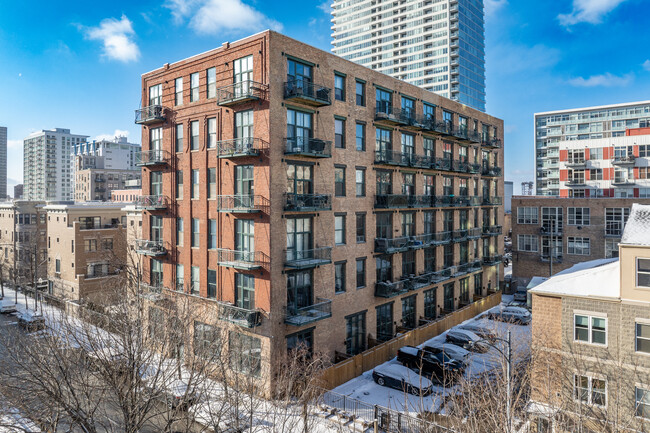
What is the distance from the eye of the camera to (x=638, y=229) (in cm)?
2203

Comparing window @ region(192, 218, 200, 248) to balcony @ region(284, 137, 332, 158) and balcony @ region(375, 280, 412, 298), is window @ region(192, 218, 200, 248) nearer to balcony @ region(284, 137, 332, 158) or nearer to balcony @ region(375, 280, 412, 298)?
balcony @ region(284, 137, 332, 158)

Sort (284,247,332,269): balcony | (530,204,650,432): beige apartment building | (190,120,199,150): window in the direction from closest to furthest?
1. (530,204,650,432): beige apartment building
2. (284,247,332,269): balcony
3. (190,120,199,150): window

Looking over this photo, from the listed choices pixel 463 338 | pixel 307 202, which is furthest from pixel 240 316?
pixel 463 338

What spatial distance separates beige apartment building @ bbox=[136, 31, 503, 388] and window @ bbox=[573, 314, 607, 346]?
42.4 ft

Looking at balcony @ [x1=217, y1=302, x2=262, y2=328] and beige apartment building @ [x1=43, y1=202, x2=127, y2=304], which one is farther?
beige apartment building @ [x1=43, y1=202, x2=127, y2=304]

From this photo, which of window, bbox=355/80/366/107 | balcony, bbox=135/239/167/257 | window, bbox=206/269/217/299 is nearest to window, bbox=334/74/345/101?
window, bbox=355/80/366/107

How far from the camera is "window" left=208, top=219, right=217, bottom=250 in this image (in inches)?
1135

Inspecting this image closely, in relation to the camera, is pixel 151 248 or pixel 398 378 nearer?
pixel 398 378

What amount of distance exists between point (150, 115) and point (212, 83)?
745 centimetres

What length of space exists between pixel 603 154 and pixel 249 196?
59.2 metres

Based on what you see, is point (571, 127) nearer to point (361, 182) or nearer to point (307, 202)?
point (361, 182)

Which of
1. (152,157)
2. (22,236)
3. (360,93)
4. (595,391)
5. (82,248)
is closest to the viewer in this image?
(595,391)

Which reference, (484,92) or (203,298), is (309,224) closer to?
(203,298)

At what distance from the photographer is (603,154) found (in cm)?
6169
